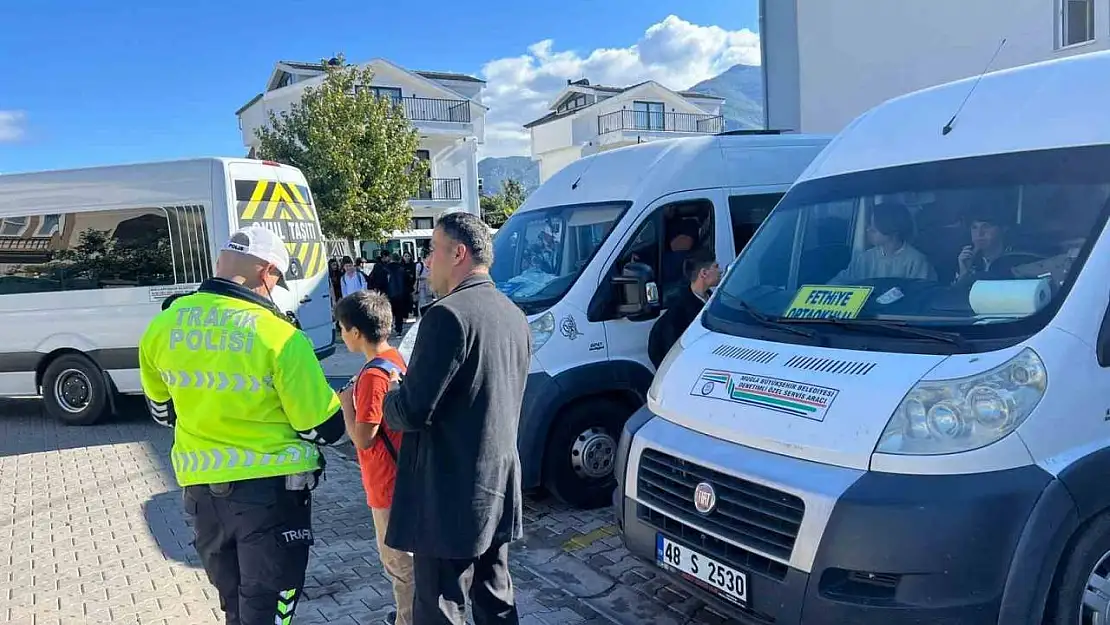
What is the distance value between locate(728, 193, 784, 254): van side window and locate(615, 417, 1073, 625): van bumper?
3.10 meters

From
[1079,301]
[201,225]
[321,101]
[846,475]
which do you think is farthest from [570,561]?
[321,101]

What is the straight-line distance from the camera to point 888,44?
12.8 metres

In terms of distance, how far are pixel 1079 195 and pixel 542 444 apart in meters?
3.08

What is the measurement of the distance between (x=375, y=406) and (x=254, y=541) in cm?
62

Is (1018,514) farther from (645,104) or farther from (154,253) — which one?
(645,104)

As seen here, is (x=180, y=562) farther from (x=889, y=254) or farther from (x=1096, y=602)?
(x=1096, y=602)

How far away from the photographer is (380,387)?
288cm

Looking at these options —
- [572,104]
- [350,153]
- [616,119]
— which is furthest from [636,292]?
[572,104]

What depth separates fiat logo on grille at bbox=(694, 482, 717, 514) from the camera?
2.91 metres

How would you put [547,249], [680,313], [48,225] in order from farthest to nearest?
[48,225] < [547,249] < [680,313]

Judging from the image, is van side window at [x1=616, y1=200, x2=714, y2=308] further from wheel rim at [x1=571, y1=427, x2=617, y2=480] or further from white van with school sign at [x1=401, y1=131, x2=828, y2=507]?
wheel rim at [x1=571, y1=427, x2=617, y2=480]

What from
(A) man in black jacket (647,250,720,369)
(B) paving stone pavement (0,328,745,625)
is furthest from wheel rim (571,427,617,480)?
(A) man in black jacket (647,250,720,369)

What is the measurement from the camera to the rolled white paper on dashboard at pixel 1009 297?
269 centimetres

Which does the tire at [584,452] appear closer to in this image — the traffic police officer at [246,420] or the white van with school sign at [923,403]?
the white van with school sign at [923,403]
